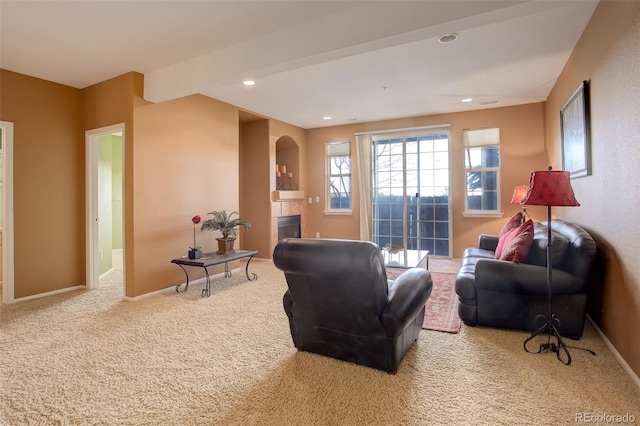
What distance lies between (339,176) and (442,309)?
4.23 meters

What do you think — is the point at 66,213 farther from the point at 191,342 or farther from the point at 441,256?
the point at 441,256

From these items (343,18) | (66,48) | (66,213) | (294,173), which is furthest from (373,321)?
(294,173)

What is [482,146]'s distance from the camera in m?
5.88

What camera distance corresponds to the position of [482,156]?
5895mm

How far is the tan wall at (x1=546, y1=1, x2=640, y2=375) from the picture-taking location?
2.04 meters

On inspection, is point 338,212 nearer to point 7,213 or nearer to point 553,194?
point 553,194

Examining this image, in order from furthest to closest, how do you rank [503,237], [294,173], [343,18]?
1. [294,173]
2. [503,237]
3. [343,18]

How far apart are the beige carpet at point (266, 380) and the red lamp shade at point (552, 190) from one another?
1112 mm

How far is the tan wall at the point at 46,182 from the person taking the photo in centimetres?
386

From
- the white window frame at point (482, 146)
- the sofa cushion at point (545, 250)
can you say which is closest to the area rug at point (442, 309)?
the sofa cushion at point (545, 250)

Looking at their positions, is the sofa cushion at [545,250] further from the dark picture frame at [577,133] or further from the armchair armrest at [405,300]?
the armchair armrest at [405,300]

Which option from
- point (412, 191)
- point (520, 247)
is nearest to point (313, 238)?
point (520, 247)

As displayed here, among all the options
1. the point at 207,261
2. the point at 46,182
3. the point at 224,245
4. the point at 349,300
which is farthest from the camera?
the point at 224,245

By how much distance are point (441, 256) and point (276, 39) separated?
4815mm
